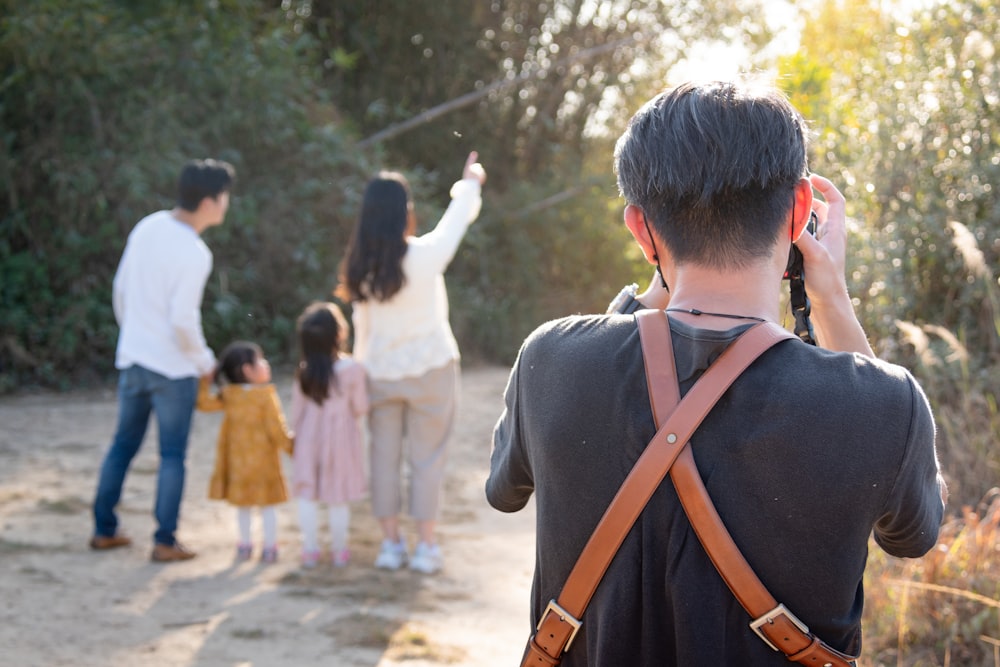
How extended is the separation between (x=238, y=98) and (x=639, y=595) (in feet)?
32.6

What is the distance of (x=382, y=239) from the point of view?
16.1ft

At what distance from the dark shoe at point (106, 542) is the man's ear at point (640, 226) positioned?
4544 mm

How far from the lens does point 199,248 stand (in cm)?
515

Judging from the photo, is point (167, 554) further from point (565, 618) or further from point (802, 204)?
point (802, 204)

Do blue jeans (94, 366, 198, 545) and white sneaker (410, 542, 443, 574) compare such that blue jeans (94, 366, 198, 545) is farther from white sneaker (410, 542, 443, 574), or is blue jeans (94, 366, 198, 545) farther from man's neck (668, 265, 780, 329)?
man's neck (668, 265, 780, 329)

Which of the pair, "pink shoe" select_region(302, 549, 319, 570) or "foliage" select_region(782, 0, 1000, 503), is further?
"foliage" select_region(782, 0, 1000, 503)

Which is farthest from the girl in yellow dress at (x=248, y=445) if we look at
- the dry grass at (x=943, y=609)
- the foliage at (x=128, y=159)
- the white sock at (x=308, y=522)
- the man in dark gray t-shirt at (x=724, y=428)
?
the foliage at (x=128, y=159)

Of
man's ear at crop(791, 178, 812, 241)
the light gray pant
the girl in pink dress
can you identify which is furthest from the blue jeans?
man's ear at crop(791, 178, 812, 241)

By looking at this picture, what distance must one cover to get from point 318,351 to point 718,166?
3.92 meters

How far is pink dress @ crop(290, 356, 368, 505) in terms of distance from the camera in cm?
517

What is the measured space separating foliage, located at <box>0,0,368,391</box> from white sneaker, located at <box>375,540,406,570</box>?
16.9 ft

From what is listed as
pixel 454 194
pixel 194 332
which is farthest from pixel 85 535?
pixel 454 194

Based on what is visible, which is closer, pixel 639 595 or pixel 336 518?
pixel 639 595

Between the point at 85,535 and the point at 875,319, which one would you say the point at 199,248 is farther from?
the point at 875,319
